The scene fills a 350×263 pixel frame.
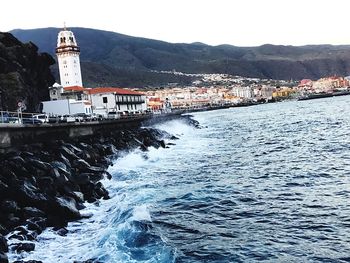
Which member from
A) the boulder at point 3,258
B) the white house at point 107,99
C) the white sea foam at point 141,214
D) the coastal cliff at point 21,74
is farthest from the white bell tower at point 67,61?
the boulder at point 3,258

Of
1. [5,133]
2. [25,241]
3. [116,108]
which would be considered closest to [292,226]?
[25,241]

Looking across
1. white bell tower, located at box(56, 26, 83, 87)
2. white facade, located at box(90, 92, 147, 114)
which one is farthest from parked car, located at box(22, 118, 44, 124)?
white bell tower, located at box(56, 26, 83, 87)

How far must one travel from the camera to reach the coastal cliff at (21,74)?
4697 centimetres

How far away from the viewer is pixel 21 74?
5266 cm

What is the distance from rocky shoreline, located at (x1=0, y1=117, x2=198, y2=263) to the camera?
13719 mm

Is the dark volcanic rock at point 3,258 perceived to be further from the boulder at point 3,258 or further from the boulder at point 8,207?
the boulder at point 8,207

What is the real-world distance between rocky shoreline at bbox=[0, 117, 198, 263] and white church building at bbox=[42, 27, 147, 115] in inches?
1465

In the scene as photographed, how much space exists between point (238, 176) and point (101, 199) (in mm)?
8795

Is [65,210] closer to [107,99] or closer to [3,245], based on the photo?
[3,245]

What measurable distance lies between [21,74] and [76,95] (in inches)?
1091

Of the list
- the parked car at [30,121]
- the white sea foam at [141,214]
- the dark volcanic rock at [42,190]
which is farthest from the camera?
the parked car at [30,121]

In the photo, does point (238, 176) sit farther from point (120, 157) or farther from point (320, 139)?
point (320, 139)

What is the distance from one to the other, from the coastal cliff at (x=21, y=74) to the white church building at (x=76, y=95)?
380 cm

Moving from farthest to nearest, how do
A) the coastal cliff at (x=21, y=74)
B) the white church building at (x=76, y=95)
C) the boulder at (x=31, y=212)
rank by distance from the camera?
the white church building at (x=76, y=95) < the coastal cliff at (x=21, y=74) < the boulder at (x=31, y=212)
